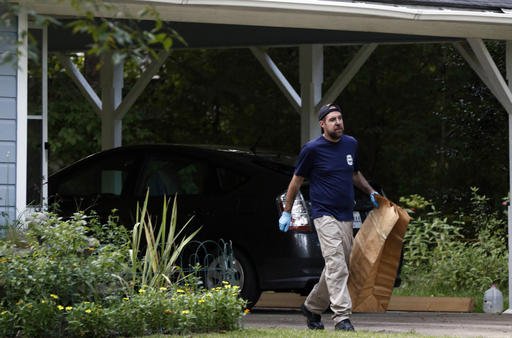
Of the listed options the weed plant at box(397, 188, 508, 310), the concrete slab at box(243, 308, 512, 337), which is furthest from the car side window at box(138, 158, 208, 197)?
the weed plant at box(397, 188, 508, 310)

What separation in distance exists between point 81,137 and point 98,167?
8385 mm

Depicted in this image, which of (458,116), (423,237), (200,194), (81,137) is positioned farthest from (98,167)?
(81,137)

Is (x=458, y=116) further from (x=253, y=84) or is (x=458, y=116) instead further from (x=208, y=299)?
(x=208, y=299)

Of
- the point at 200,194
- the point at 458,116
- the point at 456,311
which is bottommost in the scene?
the point at 456,311

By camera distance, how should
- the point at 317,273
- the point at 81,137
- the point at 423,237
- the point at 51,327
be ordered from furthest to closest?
the point at 81,137 < the point at 423,237 < the point at 317,273 < the point at 51,327

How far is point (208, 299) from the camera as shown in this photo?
9023 mm

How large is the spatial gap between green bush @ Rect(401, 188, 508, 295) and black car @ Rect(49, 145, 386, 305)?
2.83 metres

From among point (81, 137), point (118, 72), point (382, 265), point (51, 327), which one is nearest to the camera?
point (51, 327)

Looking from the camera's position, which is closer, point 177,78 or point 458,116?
point 458,116

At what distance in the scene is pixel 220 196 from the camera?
455 inches

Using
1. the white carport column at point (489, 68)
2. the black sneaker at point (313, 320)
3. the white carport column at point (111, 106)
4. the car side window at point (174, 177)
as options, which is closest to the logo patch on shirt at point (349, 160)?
the black sneaker at point (313, 320)

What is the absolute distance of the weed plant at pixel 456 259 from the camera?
14.0 metres

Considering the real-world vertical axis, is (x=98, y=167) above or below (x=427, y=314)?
above

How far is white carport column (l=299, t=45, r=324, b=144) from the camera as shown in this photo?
14.9 metres
